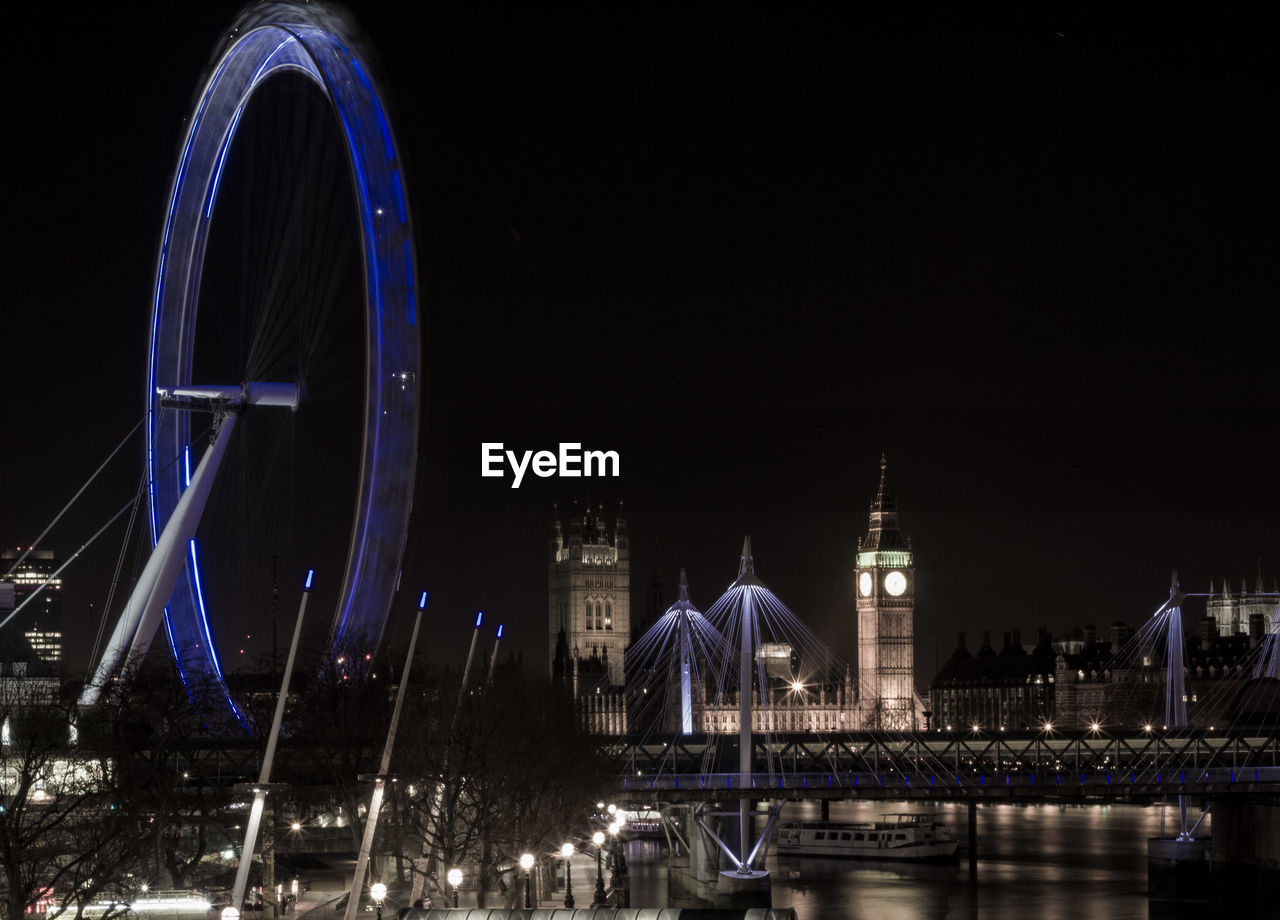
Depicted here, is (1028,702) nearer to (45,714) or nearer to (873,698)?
(873,698)

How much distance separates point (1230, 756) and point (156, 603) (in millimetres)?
70926

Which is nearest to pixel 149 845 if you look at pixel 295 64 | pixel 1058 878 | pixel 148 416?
pixel 148 416

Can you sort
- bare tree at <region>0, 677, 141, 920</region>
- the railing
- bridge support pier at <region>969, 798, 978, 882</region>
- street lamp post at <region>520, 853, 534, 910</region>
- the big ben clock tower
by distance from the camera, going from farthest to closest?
the big ben clock tower, bridge support pier at <region>969, 798, 978, 882</region>, the railing, street lamp post at <region>520, 853, 534, 910</region>, bare tree at <region>0, 677, 141, 920</region>

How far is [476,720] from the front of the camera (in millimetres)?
49812

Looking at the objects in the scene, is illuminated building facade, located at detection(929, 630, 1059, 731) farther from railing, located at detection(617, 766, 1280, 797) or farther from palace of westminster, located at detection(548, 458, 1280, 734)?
railing, located at detection(617, 766, 1280, 797)

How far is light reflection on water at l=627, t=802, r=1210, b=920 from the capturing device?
2500 inches

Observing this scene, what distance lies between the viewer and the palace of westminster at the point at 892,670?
168250mm

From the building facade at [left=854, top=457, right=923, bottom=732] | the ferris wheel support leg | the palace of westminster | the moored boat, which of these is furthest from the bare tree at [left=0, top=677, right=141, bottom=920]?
the building facade at [left=854, top=457, right=923, bottom=732]

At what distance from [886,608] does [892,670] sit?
5.41m

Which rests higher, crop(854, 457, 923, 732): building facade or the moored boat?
crop(854, 457, 923, 732): building facade

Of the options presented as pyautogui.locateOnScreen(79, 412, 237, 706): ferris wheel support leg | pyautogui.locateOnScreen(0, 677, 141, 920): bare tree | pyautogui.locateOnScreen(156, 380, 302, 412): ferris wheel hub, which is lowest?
pyautogui.locateOnScreen(0, 677, 141, 920): bare tree

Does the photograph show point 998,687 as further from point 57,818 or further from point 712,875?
point 57,818

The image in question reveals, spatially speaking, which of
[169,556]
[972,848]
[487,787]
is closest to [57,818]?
[169,556]

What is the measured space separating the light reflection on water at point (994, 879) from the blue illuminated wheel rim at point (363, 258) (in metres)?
31.5
